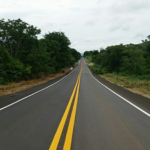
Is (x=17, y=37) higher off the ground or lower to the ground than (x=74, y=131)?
higher

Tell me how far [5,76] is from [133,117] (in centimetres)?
1812

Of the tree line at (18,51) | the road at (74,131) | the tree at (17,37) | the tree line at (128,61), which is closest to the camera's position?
the road at (74,131)

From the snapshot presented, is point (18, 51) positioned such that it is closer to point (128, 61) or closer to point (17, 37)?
point (17, 37)

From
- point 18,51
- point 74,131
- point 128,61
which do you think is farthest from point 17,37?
point 128,61

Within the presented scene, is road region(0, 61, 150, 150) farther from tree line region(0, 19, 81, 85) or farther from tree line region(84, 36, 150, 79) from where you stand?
tree line region(84, 36, 150, 79)

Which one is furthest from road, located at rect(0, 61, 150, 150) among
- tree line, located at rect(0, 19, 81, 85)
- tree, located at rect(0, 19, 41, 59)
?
tree, located at rect(0, 19, 41, 59)

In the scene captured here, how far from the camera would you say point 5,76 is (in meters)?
22.0

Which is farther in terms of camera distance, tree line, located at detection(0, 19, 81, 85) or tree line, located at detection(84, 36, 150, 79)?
tree line, located at detection(84, 36, 150, 79)

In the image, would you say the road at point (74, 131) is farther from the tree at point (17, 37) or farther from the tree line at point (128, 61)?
the tree line at point (128, 61)

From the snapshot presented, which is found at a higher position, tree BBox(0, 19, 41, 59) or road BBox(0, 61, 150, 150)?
tree BBox(0, 19, 41, 59)

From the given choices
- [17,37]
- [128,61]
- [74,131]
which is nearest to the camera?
[74,131]

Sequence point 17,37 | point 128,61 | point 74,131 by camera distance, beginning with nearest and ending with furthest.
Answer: point 74,131, point 17,37, point 128,61

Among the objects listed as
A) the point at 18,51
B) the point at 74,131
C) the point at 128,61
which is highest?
the point at 18,51

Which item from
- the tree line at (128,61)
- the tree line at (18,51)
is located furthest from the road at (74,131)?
the tree line at (128,61)
